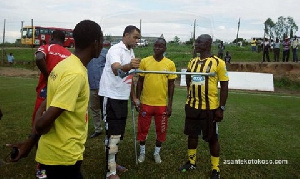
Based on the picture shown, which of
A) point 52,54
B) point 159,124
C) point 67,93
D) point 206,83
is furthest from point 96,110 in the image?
point 67,93

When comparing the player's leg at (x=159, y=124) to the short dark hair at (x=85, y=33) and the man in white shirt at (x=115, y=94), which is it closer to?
the man in white shirt at (x=115, y=94)

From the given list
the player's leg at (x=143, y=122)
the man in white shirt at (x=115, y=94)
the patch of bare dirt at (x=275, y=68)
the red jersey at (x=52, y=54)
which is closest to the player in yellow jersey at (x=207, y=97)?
the player's leg at (x=143, y=122)

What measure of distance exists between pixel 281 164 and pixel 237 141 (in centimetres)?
147

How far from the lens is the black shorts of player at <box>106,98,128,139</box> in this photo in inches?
188

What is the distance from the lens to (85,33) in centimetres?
269

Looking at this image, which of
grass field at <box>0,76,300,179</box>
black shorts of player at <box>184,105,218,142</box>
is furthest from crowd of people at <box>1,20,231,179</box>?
grass field at <box>0,76,300,179</box>

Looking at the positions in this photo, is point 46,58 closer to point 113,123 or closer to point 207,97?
point 113,123

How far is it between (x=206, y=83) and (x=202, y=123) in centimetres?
65

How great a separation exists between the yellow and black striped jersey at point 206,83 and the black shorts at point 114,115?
3.86 ft

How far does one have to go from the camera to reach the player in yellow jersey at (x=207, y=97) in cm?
498

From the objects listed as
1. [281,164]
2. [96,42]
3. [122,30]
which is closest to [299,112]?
[281,164]

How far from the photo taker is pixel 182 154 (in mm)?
6020

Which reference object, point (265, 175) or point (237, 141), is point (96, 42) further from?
point (237, 141)

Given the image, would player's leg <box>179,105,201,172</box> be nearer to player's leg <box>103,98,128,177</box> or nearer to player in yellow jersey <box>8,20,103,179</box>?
player's leg <box>103,98,128,177</box>
